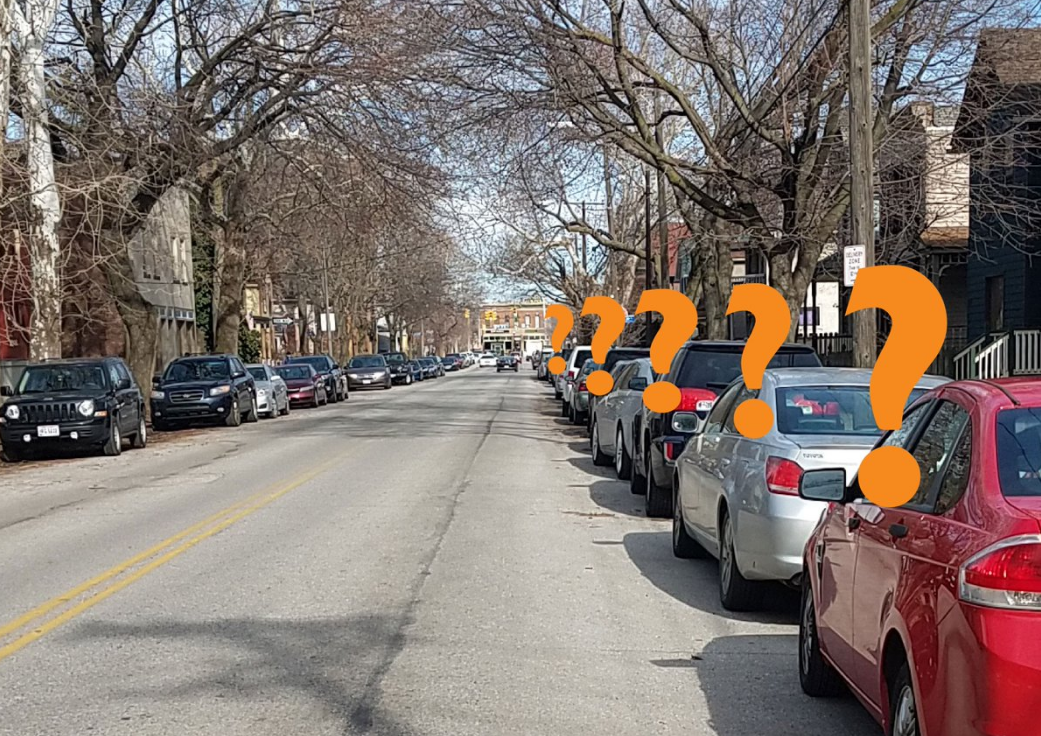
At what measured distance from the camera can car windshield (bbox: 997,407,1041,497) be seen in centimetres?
424

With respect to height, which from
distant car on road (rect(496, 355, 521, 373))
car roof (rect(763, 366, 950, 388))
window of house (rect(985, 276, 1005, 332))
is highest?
window of house (rect(985, 276, 1005, 332))

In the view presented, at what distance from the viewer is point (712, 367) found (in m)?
13.7

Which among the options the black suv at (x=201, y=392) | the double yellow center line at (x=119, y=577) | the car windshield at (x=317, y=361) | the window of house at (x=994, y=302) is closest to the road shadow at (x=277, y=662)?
the double yellow center line at (x=119, y=577)

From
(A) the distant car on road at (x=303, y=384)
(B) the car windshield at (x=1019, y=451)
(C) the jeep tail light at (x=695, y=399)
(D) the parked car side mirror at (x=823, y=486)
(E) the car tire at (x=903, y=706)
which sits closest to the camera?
(B) the car windshield at (x=1019, y=451)

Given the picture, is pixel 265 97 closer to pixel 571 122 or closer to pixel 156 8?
pixel 156 8

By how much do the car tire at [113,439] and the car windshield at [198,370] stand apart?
8.04m

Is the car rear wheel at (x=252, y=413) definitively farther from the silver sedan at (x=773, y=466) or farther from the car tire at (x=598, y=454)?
the silver sedan at (x=773, y=466)

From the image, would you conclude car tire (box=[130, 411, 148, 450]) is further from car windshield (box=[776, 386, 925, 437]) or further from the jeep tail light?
car windshield (box=[776, 386, 925, 437])

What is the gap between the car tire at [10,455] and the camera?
21797 mm

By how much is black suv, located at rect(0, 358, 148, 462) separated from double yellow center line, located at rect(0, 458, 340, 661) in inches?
305

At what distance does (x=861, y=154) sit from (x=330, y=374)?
101 ft

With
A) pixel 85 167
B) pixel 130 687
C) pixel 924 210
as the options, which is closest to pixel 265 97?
pixel 85 167

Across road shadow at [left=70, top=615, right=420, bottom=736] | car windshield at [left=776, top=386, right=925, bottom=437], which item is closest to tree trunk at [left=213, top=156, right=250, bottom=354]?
car windshield at [left=776, top=386, right=925, bottom=437]

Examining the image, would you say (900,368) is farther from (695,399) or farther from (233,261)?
(233,261)
